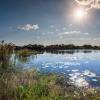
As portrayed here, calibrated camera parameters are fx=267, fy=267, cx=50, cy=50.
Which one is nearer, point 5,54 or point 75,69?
point 5,54

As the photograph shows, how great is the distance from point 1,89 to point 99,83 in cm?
1013

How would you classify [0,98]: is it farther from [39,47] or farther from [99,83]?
[39,47]

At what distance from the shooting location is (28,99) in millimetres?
10297

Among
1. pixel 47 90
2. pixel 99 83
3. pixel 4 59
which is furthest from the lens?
pixel 4 59

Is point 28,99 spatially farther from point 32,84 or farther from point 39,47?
point 39,47

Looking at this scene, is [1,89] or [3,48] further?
[3,48]

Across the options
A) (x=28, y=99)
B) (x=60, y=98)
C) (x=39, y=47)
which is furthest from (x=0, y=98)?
(x=39, y=47)

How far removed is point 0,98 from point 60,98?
111 inches

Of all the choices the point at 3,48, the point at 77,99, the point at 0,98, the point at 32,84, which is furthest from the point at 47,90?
the point at 3,48

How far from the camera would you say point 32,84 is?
1296cm

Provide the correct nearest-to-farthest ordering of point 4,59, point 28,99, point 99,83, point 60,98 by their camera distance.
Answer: point 28,99, point 60,98, point 99,83, point 4,59

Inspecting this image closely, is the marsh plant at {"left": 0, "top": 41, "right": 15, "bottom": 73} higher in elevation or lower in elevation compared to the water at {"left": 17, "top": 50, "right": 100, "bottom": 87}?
higher

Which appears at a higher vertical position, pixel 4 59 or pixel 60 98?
pixel 4 59

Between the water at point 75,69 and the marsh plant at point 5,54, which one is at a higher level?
the marsh plant at point 5,54
